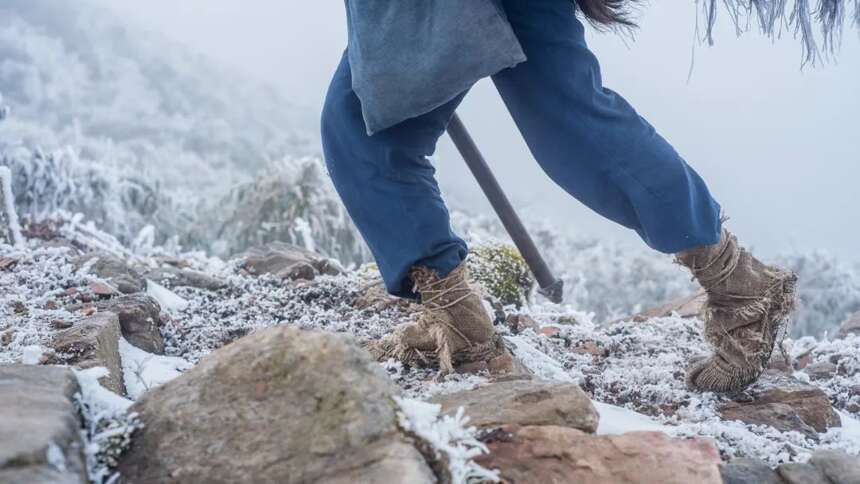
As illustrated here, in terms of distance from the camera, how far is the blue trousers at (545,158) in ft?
5.07

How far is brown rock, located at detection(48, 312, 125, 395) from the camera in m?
1.56

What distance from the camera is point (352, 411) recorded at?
98cm

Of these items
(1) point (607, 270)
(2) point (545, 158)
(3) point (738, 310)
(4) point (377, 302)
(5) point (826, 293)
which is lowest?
(1) point (607, 270)

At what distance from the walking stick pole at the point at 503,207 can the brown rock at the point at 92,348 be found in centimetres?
105

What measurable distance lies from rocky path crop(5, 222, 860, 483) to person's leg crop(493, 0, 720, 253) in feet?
1.28

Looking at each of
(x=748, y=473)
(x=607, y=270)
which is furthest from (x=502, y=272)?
(x=607, y=270)

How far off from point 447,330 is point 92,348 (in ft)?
2.33

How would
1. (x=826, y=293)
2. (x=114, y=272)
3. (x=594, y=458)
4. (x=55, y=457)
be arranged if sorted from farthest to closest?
(x=826, y=293), (x=114, y=272), (x=594, y=458), (x=55, y=457)

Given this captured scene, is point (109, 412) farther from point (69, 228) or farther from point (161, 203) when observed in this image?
point (161, 203)

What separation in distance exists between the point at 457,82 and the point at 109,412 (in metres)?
0.77

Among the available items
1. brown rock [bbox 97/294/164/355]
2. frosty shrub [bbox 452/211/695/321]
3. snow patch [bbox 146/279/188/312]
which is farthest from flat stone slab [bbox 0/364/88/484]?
frosty shrub [bbox 452/211/695/321]

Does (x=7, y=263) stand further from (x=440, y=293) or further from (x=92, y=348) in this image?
(x=440, y=293)

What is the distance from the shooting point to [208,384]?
1.05m

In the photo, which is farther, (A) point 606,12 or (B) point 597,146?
(A) point 606,12
